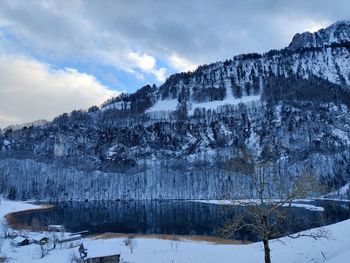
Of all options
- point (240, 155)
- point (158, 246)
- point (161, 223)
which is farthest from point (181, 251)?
point (161, 223)

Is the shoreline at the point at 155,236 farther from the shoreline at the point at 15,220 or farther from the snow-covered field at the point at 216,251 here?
the snow-covered field at the point at 216,251

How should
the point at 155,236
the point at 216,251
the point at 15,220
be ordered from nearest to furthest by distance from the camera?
the point at 216,251, the point at 155,236, the point at 15,220

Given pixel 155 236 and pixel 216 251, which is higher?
pixel 155 236

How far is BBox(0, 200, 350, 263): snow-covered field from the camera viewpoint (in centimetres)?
4016

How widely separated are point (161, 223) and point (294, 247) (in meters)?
57.6

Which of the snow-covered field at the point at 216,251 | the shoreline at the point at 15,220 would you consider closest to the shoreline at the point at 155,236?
the shoreline at the point at 15,220

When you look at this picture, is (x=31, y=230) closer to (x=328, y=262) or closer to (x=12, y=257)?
(x=12, y=257)

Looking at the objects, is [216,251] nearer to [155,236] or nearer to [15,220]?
[155,236]

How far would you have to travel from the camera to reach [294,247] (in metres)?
47.2

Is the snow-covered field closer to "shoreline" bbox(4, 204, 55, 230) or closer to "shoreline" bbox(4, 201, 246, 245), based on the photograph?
"shoreline" bbox(4, 201, 246, 245)

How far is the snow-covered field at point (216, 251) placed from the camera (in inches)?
1581

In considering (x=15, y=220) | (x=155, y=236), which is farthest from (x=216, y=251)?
(x=15, y=220)

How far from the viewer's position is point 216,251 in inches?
2143

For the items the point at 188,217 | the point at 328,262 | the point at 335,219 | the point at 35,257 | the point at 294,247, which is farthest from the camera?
the point at 188,217
